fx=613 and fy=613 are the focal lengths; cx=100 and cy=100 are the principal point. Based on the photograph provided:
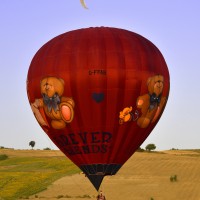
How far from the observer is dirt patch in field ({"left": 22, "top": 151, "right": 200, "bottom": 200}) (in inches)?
1871

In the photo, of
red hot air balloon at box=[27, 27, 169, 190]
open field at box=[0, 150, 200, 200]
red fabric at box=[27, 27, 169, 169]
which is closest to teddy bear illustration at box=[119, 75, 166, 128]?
red hot air balloon at box=[27, 27, 169, 190]

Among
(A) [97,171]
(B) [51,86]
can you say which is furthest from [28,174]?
(B) [51,86]

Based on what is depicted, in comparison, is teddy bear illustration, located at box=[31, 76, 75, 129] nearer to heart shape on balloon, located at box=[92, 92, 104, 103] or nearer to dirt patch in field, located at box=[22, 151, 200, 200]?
heart shape on balloon, located at box=[92, 92, 104, 103]

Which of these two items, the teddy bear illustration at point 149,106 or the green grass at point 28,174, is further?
the green grass at point 28,174

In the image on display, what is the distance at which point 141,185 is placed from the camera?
171 feet

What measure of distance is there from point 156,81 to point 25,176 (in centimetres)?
3092

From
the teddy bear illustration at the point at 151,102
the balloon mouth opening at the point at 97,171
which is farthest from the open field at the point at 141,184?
the teddy bear illustration at the point at 151,102

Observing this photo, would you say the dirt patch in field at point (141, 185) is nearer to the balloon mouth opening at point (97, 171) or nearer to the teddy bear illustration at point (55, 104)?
the balloon mouth opening at point (97, 171)

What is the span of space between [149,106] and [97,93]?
3.18 m

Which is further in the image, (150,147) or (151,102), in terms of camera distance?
(150,147)

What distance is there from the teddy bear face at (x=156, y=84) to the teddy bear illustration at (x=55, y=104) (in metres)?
4.12

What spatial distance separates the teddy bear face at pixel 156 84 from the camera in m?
31.2

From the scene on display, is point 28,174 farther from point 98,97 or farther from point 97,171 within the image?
point 98,97

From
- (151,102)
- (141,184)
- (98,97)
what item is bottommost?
(141,184)
